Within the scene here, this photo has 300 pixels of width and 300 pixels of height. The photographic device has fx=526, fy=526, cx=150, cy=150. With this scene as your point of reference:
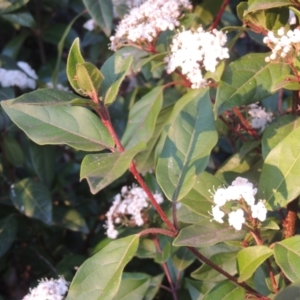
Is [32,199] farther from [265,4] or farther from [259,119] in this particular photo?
[265,4]

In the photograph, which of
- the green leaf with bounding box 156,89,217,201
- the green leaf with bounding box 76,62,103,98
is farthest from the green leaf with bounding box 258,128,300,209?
the green leaf with bounding box 76,62,103,98

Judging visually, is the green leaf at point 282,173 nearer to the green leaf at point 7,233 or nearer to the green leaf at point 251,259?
the green leaf at point 251,259

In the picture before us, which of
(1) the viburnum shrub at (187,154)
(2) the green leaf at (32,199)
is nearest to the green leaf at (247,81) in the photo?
(1) the viburnum shrub at (187,154)

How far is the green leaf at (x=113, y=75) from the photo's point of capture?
0.87 meters

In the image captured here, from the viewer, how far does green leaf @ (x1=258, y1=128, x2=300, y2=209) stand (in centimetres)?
91

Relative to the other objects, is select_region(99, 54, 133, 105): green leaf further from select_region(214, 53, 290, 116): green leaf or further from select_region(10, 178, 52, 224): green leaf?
select_region(10, 178, 52, 224): green leaf

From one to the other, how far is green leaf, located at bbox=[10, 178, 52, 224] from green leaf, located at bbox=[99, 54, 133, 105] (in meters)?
0.64

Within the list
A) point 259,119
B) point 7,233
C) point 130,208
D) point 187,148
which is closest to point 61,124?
point 187,148

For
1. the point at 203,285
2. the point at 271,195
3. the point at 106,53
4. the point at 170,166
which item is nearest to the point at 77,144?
the point at 170,166

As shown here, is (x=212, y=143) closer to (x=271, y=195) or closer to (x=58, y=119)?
(x=271, y=195)

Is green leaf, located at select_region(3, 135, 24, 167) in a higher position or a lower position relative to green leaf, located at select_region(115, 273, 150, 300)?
Result: higher

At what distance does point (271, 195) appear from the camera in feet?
3.07

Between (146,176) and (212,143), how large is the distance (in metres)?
0.58

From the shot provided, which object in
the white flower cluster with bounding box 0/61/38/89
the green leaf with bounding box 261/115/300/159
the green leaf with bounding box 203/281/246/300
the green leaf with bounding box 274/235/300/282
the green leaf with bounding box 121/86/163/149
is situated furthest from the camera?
the white flower cluster with bounding box 0/61/38/89
